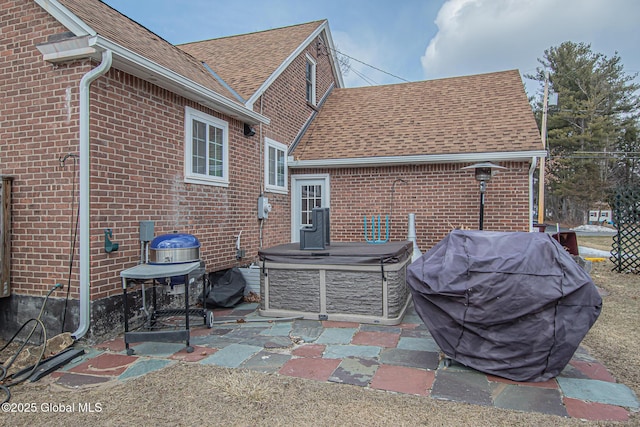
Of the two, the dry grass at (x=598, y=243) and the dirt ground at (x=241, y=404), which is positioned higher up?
the dry grass at (x=598, y=243)

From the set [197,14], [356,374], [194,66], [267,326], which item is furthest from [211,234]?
[197,14]

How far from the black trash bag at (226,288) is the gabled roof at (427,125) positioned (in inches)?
136

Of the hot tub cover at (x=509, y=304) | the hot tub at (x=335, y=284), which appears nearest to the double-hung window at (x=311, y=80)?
the hot tub at (x=335, y=284)

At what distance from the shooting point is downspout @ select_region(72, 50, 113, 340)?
4.20 metres

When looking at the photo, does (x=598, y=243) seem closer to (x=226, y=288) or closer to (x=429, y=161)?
(x=429, y=161)

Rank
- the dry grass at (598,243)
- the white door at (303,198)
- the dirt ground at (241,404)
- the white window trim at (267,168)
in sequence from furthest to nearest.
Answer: the dry grass at (598,243) → the white door at (303,198) → the white window trim at (267,168) → the dirt ground at (241,404)

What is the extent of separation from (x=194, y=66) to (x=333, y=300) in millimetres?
5016

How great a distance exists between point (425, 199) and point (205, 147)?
15.6 feet

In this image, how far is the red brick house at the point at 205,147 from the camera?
431 centimetres

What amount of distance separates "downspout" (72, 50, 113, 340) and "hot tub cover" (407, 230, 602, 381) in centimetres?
344

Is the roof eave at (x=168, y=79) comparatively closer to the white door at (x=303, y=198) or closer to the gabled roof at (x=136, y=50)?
the gabled roof at (x=136, y=50)

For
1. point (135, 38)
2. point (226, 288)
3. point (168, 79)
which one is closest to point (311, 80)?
point (135, 38)

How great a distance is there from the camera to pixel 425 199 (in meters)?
8.52

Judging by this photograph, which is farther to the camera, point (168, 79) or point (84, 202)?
point (168, 79)
